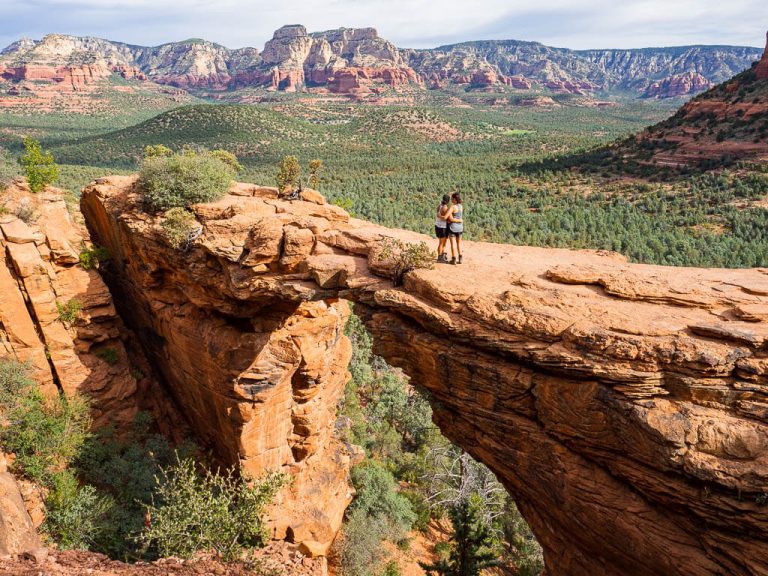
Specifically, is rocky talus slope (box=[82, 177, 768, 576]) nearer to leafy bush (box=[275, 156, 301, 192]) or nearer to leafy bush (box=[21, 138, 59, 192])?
leafy bush (box=[275, 156, 301, 192])

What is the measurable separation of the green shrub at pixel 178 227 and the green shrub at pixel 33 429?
6.29 metres

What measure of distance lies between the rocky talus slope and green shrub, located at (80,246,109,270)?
3.03 meters

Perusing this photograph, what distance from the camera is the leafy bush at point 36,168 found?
56.4 feet

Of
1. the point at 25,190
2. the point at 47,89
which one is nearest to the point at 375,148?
the point at 25,190

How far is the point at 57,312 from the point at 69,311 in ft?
1.13

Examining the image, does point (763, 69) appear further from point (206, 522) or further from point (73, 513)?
point (73, 513)

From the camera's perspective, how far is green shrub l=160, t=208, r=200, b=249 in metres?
13.4

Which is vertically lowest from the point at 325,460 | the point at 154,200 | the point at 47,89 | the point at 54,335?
the point at 325,460

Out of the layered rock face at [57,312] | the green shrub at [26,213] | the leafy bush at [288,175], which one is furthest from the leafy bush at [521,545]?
the green shrub at [26,213]

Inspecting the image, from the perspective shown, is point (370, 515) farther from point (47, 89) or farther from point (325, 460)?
point (47, 89)

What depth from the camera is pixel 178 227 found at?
44.6 ft

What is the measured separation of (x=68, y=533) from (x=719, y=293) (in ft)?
56.1

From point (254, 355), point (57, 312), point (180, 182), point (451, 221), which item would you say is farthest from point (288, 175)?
point (57, 312)

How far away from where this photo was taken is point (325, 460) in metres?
16.9
